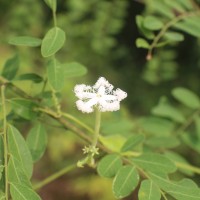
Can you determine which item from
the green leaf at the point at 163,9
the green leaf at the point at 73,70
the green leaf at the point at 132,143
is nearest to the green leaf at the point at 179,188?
the green leaf at the point at 132,143

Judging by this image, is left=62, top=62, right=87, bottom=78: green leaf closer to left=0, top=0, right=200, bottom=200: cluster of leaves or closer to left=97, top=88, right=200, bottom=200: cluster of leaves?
left=0, top=0, right=200, bottom=200: cluster of leaves

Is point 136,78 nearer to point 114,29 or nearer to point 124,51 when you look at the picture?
point 124,51

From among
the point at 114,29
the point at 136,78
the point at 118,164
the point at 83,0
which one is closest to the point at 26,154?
the point at 118,164

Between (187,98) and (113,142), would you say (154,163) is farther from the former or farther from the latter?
(187,98)

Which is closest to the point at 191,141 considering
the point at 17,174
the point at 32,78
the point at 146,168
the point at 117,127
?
the point at 117,127

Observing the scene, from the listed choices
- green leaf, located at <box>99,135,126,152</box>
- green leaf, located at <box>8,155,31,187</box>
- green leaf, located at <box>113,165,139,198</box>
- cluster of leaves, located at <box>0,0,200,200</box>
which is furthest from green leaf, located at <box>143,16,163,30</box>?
green leaf, located at <box>8,155,31,187</box>

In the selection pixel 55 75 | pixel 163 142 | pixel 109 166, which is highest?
pixel 55 75

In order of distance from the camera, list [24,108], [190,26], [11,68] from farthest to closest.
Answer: [190,26] < [11,68] < [24,108]

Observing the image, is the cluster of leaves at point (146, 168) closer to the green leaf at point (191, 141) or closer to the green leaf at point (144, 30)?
the green leaf at point (191, 141)
